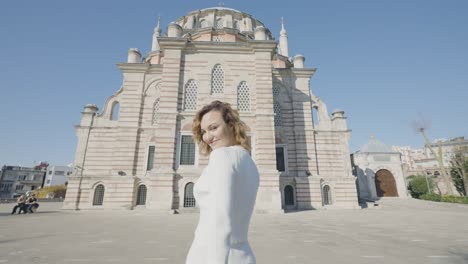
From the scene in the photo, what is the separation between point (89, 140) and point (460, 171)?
40.6 metres

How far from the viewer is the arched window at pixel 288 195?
16.6 m

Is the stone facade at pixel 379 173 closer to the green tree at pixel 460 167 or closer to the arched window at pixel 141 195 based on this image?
the green tree at pixel 460 167

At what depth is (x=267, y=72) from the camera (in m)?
16.2

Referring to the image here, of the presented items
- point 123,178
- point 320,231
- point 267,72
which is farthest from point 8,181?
point 320,231

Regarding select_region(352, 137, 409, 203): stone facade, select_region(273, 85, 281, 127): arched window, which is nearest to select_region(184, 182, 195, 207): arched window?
select_region(273, 85, 281, 127): arched window

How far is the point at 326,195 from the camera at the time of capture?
56.0ft

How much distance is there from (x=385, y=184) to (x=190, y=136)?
2312cm

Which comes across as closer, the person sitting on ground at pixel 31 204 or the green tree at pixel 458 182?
the person sitting on ground at pixel 31 204

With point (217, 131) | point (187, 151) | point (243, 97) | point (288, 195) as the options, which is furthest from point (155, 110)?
point (217, 131)

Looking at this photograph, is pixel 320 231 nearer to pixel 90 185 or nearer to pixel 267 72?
pixel 267 72

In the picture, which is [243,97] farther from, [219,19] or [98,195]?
[219,19]

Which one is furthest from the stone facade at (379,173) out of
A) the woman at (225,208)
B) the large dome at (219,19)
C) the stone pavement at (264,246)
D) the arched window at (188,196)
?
the woman at (225,208)

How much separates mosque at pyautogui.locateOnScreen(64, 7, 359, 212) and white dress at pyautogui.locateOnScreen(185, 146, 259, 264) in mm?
13189

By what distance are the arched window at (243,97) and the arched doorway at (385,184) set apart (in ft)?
62.5
